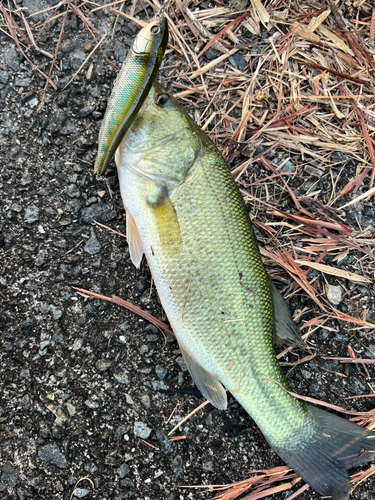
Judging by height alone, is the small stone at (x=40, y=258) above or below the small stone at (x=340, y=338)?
above

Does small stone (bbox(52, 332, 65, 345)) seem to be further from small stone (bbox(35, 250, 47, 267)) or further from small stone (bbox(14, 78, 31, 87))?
small stone (bbox(14, 78, 31, 87))

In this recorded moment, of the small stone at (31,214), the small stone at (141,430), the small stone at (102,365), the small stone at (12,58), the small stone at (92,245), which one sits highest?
the small stone at (12,58)

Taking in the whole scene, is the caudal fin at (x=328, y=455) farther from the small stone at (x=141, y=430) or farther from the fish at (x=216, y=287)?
the small stone at (x=141, y=430)

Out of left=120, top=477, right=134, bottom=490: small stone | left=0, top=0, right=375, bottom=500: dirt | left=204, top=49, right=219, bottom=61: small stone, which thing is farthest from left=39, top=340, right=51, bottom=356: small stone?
left=204, top=49, right=219, bottom=61: small stone

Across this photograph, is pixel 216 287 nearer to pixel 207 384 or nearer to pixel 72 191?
pixel 207 384

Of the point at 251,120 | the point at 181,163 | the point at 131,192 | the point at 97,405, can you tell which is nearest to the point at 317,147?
the point at 251,120

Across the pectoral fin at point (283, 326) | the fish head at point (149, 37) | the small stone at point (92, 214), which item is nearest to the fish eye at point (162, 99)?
the fish head at point (149, 37)

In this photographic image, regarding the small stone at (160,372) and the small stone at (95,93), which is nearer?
the small stone at (160,372)

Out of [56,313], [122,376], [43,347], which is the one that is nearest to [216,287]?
[122,376]

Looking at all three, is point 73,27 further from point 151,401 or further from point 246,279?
point 151,401
